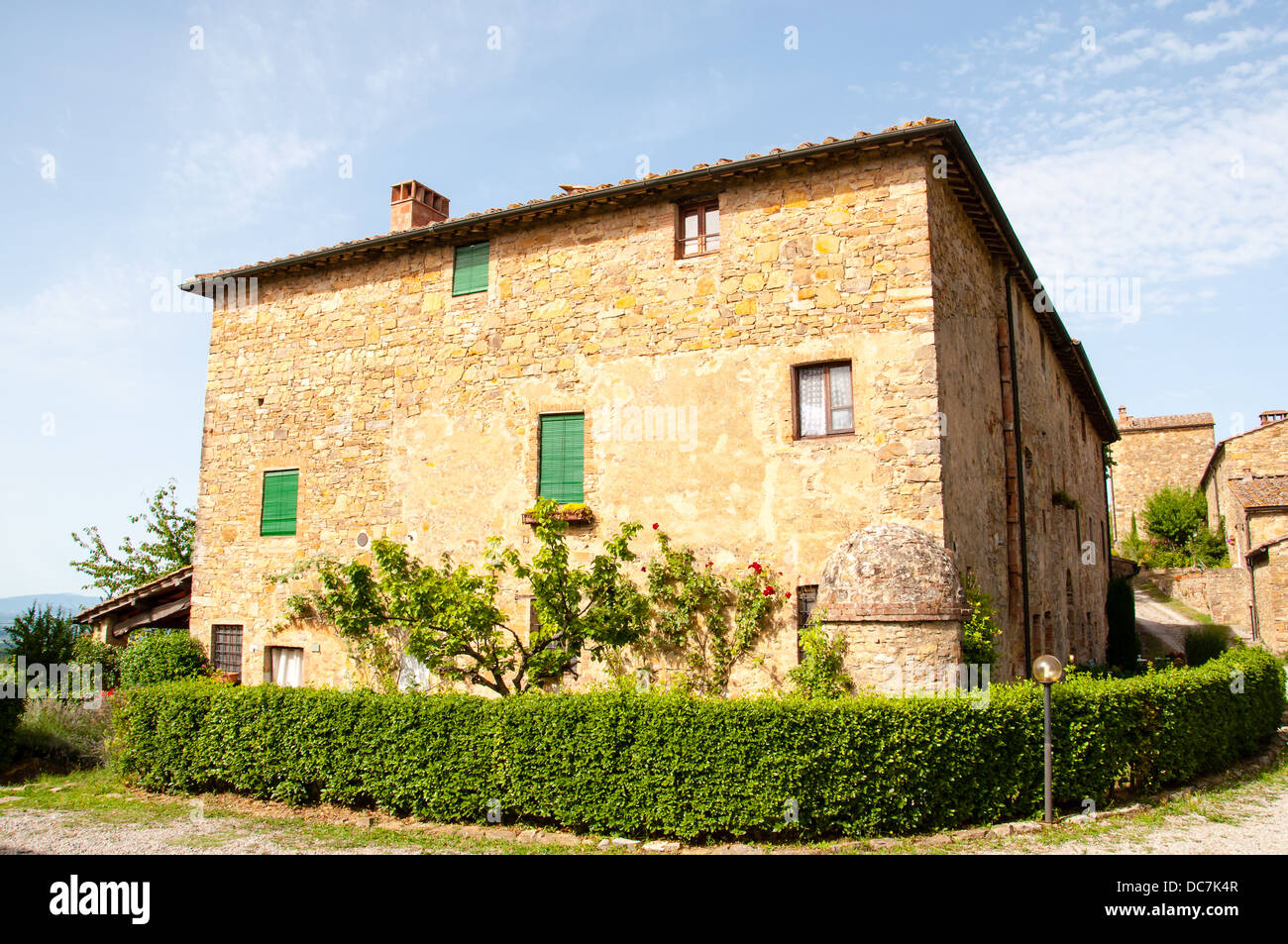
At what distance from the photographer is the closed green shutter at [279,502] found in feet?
48.0

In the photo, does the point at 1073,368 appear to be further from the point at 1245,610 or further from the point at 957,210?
the point at 1245,610

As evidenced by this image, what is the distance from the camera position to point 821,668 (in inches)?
375

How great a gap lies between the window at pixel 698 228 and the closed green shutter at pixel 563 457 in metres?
2.78

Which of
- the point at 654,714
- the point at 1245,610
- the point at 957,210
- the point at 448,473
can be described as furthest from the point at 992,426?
the point at 1245,610

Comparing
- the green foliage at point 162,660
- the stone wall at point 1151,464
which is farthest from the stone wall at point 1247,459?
the green foliage at point 162,660

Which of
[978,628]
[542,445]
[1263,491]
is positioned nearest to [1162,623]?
[1263,491]

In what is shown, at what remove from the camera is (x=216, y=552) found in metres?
15.1

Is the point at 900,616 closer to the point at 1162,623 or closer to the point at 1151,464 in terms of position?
the point at 1162,623

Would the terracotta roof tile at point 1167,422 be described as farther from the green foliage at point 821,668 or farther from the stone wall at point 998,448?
the green foliage at point 821,668

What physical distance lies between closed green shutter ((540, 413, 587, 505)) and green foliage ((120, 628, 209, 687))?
705 centimetres

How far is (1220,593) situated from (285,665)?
27.3 metres

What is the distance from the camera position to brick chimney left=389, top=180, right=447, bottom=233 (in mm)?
15102

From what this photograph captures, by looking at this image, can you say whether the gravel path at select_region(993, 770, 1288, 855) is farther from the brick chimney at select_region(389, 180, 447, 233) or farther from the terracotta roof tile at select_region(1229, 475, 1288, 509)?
the terracotta roof tile at select_region(1229, 475, 1288, 509)

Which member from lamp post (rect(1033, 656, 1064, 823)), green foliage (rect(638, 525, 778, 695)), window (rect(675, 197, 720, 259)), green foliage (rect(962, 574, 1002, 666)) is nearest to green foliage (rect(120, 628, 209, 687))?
green foliage (rect(638, 525, 778, 695))
